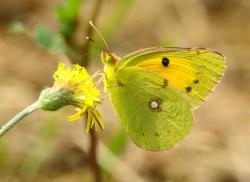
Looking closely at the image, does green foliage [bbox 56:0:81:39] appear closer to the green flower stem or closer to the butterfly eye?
the butterfly eye

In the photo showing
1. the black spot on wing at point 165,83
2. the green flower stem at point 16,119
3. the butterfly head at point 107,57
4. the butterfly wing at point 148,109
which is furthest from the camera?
the black spot on wing at point 165,83

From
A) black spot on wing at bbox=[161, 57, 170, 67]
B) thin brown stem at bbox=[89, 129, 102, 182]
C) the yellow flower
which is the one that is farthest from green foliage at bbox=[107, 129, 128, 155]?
the yellow flower

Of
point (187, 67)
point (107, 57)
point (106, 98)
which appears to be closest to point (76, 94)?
point (107, 57)

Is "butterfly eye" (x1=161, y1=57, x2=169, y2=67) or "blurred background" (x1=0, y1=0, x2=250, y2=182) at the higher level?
"blurred background" (x1=0, y1=0, x2=250, y2=182)

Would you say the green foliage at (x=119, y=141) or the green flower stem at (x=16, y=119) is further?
the green foliage at (x=119, y=141)

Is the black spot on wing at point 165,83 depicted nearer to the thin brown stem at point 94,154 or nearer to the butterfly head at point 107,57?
the butterfly head at point 107,57

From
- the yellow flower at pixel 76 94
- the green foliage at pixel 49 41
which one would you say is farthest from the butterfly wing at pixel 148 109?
the green foliage at pixel 49 41
